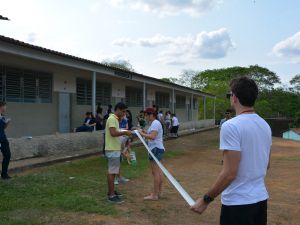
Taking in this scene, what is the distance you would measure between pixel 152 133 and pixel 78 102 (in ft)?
41.4

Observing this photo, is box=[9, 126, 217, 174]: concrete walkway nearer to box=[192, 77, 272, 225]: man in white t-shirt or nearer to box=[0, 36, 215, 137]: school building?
box=[0, 36, 215, 137]: school building

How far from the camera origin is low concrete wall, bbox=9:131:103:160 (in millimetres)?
12688

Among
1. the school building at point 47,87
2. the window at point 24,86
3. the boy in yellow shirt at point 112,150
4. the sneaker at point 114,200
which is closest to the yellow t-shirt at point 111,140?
the boy in yellow shirt at point 112,150

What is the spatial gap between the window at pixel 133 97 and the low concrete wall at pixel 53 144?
8594 mm

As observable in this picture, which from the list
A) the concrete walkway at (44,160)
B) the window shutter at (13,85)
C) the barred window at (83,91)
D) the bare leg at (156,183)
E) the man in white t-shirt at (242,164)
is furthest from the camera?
the barred window at (83,91)

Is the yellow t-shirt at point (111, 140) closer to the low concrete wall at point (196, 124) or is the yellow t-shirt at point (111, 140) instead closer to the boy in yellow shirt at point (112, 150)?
the boy in yellow shirt at point (112, 150)

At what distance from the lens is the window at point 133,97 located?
84.8 feet

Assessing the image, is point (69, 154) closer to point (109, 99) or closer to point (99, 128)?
point (99, 128)

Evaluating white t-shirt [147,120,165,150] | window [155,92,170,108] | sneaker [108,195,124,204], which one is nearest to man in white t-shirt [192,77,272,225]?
sneaker [108,195,124,204]

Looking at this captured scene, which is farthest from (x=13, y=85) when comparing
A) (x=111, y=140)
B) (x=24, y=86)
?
(x=111, y=140)

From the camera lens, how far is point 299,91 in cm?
7494

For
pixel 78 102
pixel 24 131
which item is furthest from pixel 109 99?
pixel 24 131

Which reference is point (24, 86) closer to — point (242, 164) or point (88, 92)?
point (88, 92)

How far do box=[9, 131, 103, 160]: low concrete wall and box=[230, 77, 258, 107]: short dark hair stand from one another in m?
10.3
